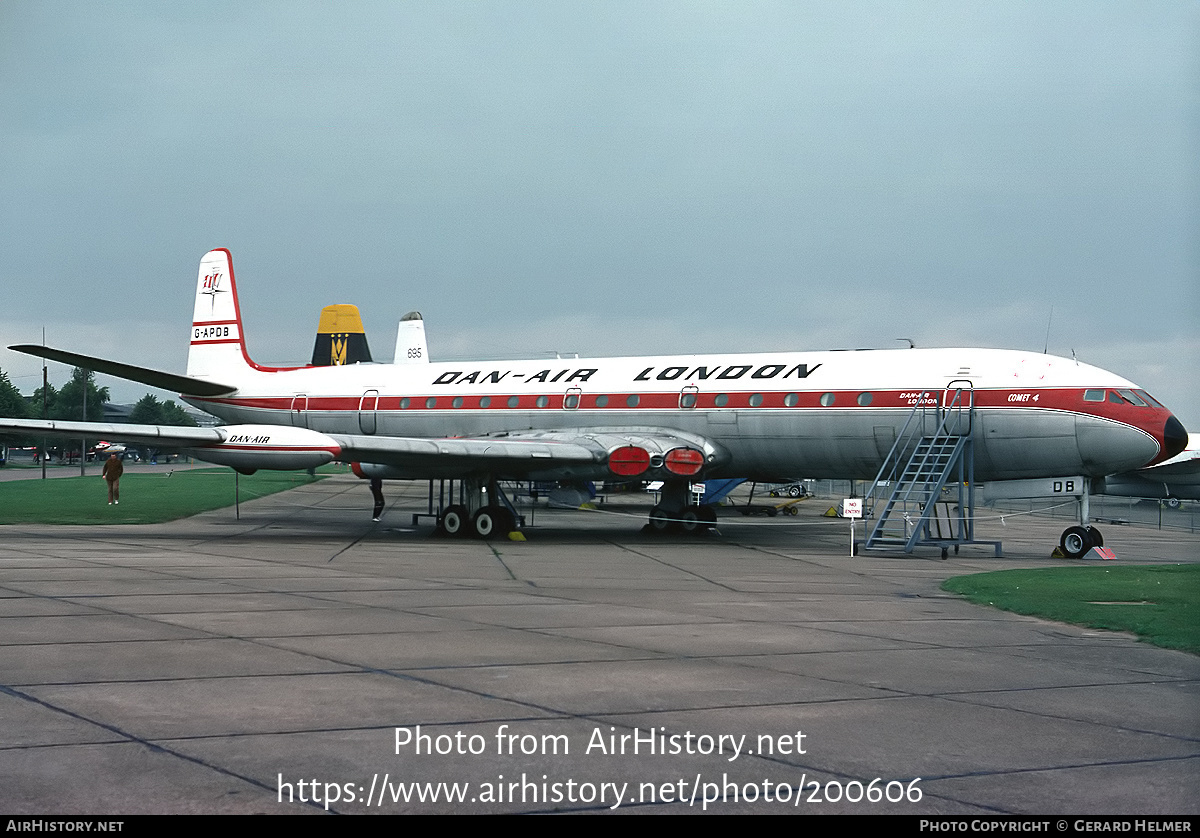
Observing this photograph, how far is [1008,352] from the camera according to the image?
19.6m

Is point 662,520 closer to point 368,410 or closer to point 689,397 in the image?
point 689,397

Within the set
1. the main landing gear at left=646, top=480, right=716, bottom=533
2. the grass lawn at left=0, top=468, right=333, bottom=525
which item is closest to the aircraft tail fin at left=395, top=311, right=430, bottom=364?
the grass lawn at left=0, top=468, right=333, bottom=525

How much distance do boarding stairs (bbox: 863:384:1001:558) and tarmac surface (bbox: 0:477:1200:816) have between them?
598 centimetres

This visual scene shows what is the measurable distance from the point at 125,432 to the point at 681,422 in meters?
10.1

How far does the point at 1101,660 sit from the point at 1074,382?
39.1 feet

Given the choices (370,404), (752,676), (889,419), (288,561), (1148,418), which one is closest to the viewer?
(752,676)

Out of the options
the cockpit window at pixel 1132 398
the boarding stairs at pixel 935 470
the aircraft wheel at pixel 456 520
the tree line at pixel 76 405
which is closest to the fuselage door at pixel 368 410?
the aircraft wheel at pixel 456 520

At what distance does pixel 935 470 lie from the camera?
64.4ft

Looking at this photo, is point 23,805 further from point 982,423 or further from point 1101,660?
point 982,423

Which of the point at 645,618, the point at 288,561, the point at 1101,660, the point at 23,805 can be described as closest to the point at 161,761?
the point at 23,805

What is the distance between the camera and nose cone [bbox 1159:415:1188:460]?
60.1ft

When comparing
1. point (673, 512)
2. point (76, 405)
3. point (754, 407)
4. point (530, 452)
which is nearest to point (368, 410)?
point (530, 452)

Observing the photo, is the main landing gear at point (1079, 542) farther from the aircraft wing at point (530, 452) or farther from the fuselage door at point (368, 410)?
the fuselage door at point (368, 410)

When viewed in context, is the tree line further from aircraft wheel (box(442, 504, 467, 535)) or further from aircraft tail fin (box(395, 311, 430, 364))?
aircraft wheel (box(442, 504, 467, 535))
